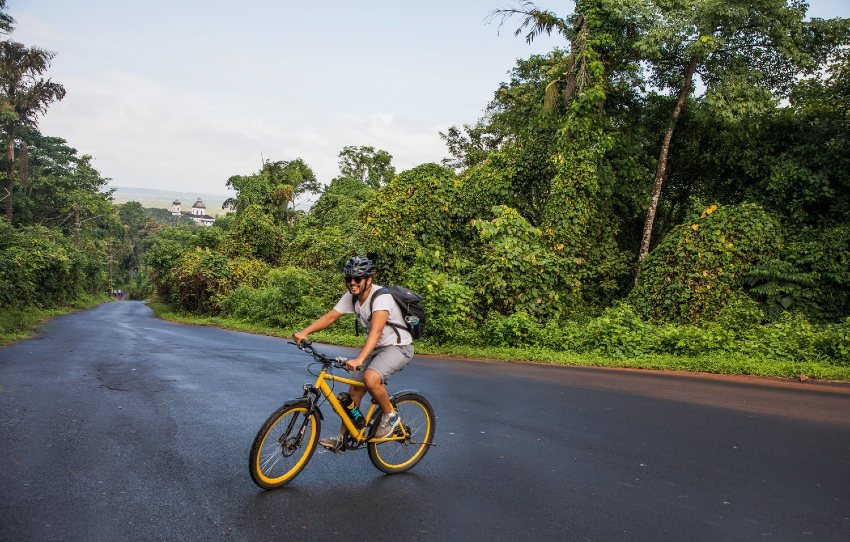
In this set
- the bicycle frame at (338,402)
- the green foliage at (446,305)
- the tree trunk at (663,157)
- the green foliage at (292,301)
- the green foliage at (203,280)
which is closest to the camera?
the bicycle frame at (338,402)

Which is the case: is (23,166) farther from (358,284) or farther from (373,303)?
(373,303)

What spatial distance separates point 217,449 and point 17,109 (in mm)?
48754

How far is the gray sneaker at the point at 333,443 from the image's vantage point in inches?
182

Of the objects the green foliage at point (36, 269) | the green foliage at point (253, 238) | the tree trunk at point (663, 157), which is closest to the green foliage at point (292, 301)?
the green foliage at point (36, 269)

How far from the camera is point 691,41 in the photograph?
16078 millimetres

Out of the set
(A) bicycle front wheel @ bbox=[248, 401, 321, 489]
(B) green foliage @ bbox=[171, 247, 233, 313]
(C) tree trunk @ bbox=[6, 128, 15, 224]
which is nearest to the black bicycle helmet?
(A) bicycle front wheel @ bbox=[248, 401, 321, 489]

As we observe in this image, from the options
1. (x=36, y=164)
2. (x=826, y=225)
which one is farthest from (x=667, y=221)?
(x=36, y=164)

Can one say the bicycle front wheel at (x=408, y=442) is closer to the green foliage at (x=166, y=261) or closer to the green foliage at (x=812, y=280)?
the green foliage at (x=812, y=280)

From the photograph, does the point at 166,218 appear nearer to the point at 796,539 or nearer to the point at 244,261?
the point at 244,261

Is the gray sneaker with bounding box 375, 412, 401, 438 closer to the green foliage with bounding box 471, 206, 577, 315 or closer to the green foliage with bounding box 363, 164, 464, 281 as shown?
the green foliage with bounding box 471, 206, 577, 315

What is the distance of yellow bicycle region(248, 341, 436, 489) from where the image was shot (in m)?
4.38

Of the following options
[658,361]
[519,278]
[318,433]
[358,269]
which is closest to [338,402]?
[318,433]

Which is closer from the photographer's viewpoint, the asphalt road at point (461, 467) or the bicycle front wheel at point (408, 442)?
the asphalt road at point (461, 467)

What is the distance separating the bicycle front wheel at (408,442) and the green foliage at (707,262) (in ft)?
40.0
